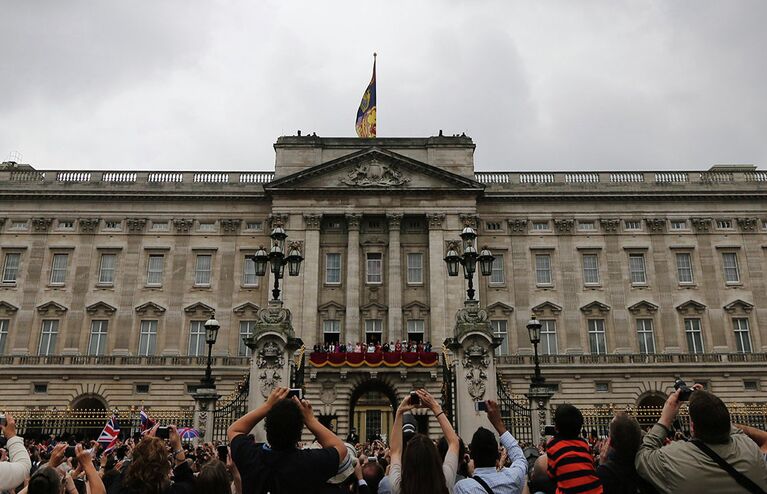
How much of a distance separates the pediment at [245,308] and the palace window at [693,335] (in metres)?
30.8

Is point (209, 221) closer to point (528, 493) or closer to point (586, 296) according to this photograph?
point (586, 296)

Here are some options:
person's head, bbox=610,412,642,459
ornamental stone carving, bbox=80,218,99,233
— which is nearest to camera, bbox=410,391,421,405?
person's head, bbox=610,412,642,459

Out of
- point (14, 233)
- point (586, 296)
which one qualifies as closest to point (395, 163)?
point (586, 296)

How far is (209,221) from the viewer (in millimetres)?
45656

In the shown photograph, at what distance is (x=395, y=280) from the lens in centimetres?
4272

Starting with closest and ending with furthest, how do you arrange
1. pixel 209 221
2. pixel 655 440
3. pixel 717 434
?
pixel 717 434, pixel 655 440, pixel 209 221

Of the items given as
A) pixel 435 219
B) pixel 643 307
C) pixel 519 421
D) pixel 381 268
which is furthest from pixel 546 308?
pixel 519 421

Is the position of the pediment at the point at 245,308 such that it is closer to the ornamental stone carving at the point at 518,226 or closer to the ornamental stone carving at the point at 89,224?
the ornamental stone carving at the point at 89,224

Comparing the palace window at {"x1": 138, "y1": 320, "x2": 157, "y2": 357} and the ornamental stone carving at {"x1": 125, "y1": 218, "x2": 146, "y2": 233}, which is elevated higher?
the ornamental stone carving at {"x1": 125, "y1": 218, "x2": 146, "y2": 233}

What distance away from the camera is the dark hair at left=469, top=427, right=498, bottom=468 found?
534 centimetres

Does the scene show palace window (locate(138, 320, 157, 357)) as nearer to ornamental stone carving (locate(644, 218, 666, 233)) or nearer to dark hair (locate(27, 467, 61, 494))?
ornamental stone carving (locate(644, 218, 666, 233))

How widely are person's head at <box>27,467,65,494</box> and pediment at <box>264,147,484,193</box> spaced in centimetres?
3986

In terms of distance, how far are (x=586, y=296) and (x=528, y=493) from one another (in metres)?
40.1

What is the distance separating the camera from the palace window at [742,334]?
42594mm
